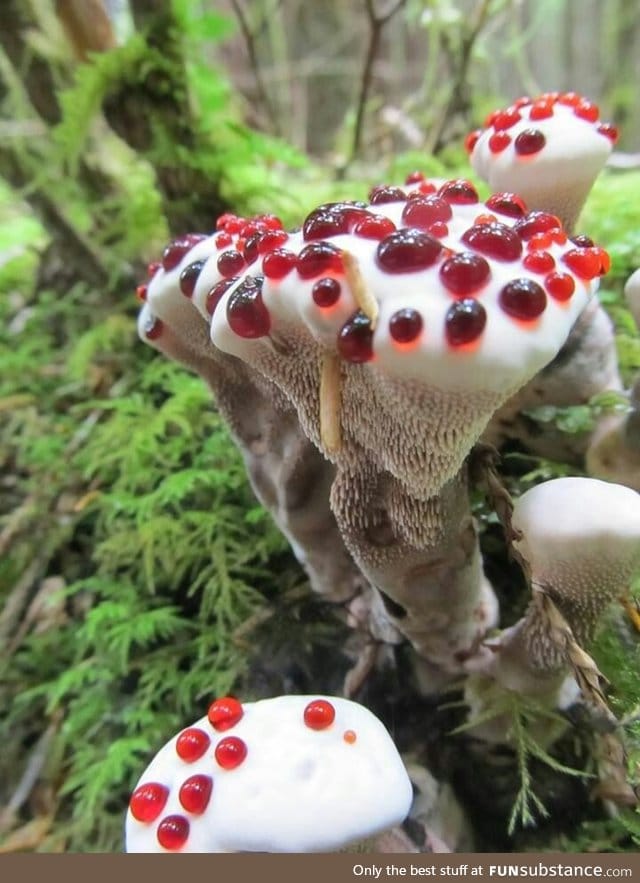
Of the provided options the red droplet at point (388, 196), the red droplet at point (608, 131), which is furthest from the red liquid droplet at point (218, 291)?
the red droplet at point (608, 131)

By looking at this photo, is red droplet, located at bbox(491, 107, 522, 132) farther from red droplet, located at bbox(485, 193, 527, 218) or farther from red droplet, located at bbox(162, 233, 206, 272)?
red droplet, located at bbox(162, 233, 206, 272)

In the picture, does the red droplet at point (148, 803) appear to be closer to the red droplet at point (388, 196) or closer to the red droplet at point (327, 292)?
the red droplet at point (327, 292)

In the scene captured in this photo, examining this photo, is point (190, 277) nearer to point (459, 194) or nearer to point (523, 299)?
point (459, 194)

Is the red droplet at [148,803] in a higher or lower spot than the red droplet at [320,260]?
lower

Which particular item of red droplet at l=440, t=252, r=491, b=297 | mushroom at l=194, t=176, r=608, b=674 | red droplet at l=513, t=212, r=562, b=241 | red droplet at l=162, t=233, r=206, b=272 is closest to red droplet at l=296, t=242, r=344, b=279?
mushroom at l=194, t=176, r=608, b=674

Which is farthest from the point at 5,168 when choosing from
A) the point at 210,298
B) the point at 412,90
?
the point at 412,90

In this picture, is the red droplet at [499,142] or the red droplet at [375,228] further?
the red droplet at [499,142]

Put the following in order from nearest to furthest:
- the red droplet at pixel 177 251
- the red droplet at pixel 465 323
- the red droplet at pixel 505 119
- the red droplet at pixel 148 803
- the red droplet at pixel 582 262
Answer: the red droplet at pixel 465 323
the red droplet at pixel 582 262
the red droplet at pixel 148 803
the red droplet at pixel 177 251
the red droplet at pixel 505 119
